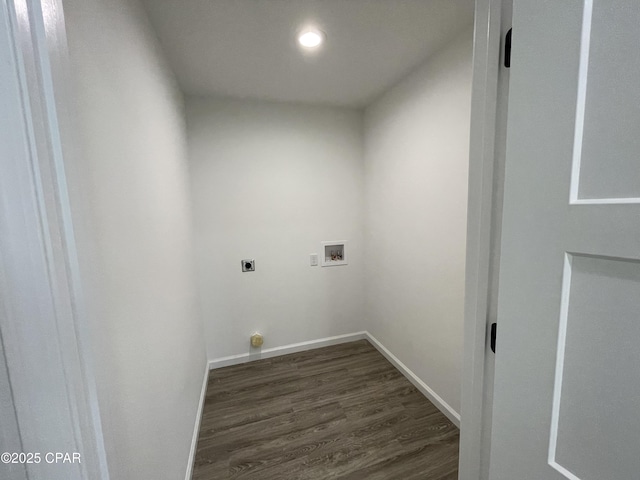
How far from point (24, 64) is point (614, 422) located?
1.14 m

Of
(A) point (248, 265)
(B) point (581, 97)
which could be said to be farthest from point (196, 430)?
→ (B) point (581, 97)

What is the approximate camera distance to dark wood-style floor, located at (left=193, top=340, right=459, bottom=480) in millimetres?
1348

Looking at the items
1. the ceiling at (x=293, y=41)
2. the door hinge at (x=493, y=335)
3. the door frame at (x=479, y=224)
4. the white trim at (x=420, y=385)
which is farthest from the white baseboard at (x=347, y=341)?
the ceiling at (x=293, y=41)

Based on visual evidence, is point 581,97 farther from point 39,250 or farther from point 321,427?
point 321,427

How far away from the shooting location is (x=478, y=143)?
2.19 ft

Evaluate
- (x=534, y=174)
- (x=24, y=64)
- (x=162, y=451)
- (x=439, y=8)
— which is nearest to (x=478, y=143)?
(x=534, y=174)

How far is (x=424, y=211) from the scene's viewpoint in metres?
1.76

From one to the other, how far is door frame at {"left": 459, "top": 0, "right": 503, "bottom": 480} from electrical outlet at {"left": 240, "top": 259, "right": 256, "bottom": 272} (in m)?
1.92

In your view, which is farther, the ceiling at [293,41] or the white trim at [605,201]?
the ceiling at [293,41]

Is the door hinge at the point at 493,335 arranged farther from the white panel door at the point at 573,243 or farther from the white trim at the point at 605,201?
the white trim at the point at 605,201

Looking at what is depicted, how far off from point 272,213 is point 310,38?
137 cm

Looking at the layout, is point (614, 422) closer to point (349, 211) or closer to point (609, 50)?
point (609, 50)

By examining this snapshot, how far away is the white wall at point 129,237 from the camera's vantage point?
0.56m

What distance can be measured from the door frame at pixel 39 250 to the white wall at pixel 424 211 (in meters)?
1.68
